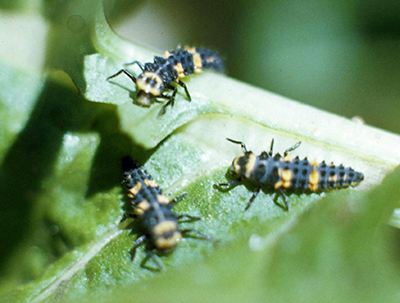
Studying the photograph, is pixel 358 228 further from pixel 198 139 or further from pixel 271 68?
pixel 271 68

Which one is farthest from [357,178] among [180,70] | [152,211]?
[180,70]

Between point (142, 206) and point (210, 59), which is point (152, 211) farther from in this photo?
point (210, 59)

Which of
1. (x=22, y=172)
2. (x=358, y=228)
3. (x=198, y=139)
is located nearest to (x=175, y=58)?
(x=198, y=139)

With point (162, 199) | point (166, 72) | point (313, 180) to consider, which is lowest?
point (162, 199)

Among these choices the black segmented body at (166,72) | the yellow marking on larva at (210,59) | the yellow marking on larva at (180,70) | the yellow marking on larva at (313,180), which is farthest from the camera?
the yellow marking on larva at (210,59)

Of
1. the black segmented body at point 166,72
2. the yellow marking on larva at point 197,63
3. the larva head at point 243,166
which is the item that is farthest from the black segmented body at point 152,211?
the yellow marking on larva at point 197,63

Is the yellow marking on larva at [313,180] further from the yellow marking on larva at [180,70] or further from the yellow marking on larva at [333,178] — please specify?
the yellow marking on larva at [180,70]
